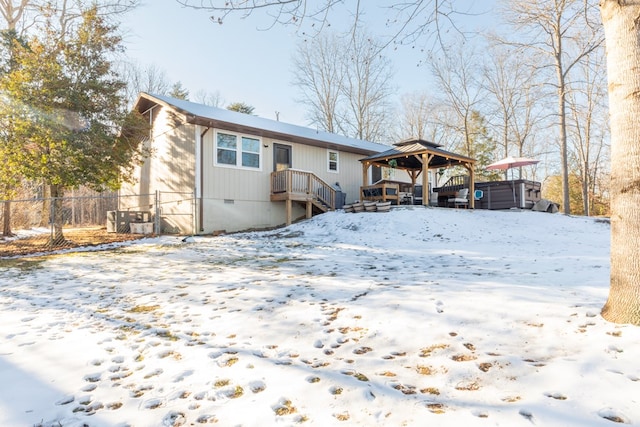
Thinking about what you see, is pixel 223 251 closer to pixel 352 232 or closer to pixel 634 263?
pixel 352 232

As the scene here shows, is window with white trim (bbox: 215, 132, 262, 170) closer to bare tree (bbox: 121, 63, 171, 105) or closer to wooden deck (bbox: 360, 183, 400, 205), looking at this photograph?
wooden deck (bbox: 360, 183, 400, 205)

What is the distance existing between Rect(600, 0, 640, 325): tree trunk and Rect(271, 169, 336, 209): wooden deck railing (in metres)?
9.56

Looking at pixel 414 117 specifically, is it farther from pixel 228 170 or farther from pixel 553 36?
pixel 228 170

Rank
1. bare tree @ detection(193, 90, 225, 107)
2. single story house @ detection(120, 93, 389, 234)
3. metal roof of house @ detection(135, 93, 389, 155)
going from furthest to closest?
bare tree @ detection(193, 90, 225, 107) → single story house @ detection(120, 93, 389, 234) → metal roof of house @ detection(135, 93, 389, 155)

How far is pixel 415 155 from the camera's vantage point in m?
12.5

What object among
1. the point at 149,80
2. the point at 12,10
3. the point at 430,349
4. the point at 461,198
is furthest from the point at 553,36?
the point at 149,80

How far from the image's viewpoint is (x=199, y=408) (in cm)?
194

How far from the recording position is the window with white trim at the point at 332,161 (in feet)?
47.7

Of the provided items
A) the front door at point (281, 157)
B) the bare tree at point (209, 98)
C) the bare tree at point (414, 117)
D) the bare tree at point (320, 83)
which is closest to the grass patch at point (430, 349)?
the front door at point (281, 157)

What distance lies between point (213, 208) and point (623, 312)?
1033cm

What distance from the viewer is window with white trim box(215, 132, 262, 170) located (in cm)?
1136

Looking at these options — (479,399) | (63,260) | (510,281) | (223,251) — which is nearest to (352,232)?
(223,251)

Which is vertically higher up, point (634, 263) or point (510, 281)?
point (634, 263)

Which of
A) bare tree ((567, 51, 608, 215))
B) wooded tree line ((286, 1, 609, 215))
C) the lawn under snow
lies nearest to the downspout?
the lawn under snow
